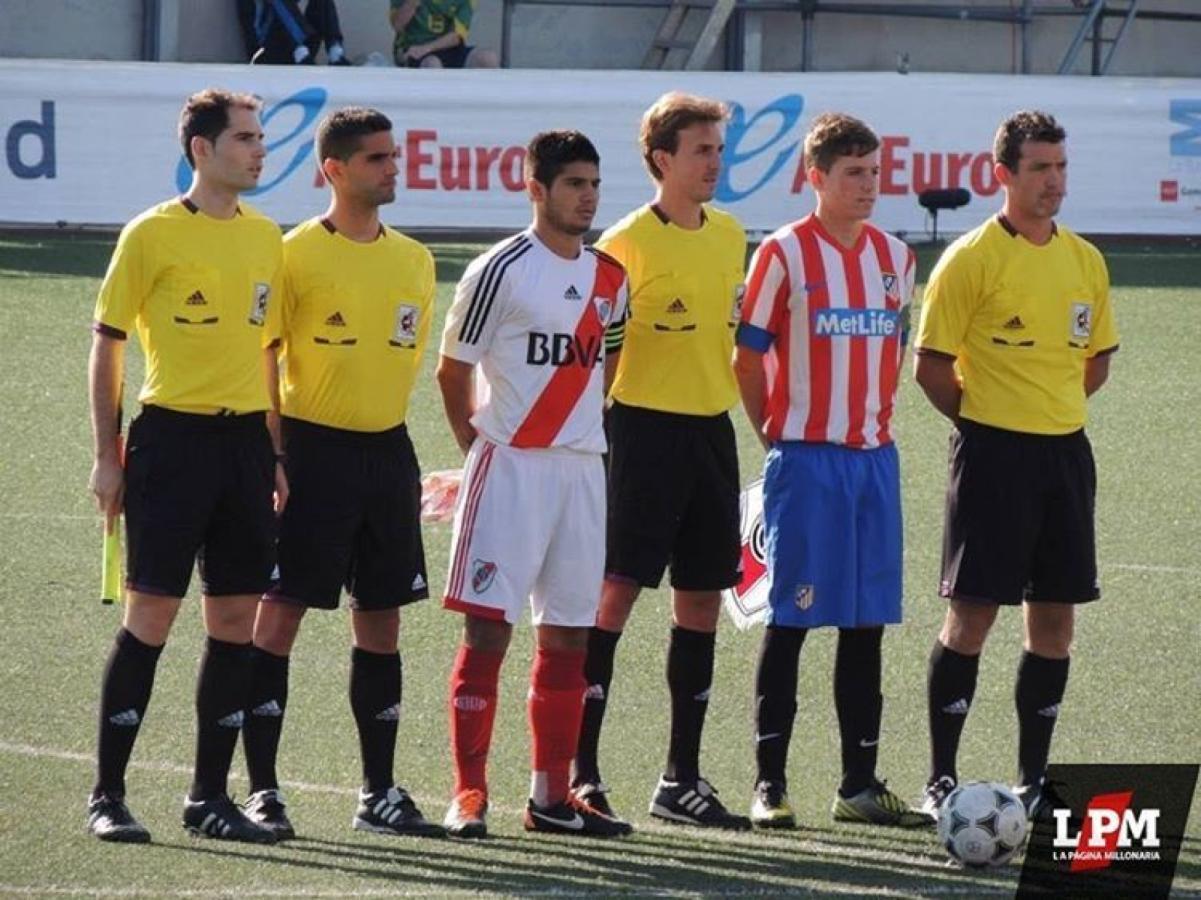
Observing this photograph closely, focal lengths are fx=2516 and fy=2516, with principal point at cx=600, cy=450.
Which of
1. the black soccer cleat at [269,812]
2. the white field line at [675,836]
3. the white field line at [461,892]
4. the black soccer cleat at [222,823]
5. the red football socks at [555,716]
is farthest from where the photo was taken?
the red football socks at [555,716]

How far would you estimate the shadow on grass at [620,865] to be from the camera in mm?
6684

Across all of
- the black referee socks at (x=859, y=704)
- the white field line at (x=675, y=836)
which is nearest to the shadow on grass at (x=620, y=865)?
the white field line at (x=675, y=836)

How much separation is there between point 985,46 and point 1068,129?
7007mm

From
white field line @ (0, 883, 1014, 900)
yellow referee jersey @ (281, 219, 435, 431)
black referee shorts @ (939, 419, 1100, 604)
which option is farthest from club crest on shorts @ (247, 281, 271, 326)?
black referee shorts @ (939, 419, 1100, 604)

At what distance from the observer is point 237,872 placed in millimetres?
6684

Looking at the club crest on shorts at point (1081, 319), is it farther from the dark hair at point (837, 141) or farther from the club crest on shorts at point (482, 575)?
the club crest on shorts at point (482, 575)

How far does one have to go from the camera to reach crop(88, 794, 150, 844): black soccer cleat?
694 centimetres

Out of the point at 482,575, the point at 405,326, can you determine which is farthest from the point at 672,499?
the point at 405,326

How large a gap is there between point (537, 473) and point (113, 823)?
5.03ft

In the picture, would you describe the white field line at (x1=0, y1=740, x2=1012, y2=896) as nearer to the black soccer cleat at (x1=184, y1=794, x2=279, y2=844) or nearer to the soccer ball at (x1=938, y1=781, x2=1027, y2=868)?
the soccer ball at (x1=938, y1=781, x2=1027, y2=868)

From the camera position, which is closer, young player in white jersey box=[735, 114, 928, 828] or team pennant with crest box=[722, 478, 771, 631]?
young player in white jersey box=[735, 114, 928, 828]

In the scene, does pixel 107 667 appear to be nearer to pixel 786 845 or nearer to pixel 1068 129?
pixel 786 845

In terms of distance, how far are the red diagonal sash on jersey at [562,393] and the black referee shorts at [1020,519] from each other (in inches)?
47.0

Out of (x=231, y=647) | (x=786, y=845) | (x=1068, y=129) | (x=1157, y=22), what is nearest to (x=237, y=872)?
(x=231, y=647)
